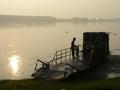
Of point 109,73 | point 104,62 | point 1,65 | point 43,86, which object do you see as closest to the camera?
point 43,86

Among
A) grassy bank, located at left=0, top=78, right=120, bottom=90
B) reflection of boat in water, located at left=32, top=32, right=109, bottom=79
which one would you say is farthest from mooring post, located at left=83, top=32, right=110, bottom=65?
grassy bank, located at left=0, top=78, right=120, bottom=90

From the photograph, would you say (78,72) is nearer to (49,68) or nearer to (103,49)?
(49,68)

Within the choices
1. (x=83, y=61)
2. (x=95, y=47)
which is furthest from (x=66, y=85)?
(x=95, y=47)

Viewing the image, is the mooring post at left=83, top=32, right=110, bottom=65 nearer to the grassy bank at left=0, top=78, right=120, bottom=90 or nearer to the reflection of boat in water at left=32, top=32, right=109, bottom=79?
the reflection of boat in water at left=32, top=32, right=109, bottom=79

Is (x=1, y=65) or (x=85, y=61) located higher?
(x=85, y=61)

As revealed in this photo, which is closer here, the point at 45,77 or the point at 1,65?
the point at 45,77

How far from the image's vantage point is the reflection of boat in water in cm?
3133

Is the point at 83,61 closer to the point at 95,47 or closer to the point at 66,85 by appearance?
the point at 95,47

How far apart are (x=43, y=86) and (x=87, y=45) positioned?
13.2 metres

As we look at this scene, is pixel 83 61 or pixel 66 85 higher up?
pixel 83 61

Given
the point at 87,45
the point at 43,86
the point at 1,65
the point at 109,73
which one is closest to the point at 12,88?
the point at 43,86

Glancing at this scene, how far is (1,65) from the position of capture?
224ft

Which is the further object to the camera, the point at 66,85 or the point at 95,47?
the point at 95,47

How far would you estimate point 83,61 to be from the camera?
1403 inches
